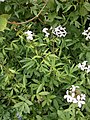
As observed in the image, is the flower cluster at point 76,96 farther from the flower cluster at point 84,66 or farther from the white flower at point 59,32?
the white flower at point 59,32

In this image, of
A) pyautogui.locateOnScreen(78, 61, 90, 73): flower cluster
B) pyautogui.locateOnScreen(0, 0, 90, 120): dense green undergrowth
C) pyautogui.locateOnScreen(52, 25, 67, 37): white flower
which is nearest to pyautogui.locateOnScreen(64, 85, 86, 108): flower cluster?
pyautogui.locateOnScreen(0, 0, 90, 120): dense green undergrowth

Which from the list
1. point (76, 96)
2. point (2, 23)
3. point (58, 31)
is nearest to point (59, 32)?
point (58, 31)

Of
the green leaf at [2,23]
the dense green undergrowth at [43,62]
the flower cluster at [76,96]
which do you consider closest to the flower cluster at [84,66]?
the dense green undergrowth at [43,62]

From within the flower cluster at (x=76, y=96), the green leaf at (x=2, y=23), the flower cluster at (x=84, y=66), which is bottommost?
the flower cluster at (x=76, y=96)

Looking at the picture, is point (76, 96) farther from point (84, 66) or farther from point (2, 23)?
point (2, 23)

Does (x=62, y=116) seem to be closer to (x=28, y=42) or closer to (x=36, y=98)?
(x=36, y=98)

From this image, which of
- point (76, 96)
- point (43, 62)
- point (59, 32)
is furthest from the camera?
point (59, 32)

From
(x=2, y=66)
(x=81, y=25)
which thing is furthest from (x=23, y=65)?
(x=81, y=25)

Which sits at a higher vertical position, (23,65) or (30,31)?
(30,31)
